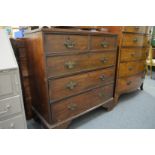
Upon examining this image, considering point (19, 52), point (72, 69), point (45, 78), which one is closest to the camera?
point (45, 78)

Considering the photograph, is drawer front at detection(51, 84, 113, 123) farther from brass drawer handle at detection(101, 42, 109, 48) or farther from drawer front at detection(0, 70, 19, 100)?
brass drawer handle at detection(101, 42, 109, 48)

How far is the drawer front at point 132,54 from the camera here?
5.26 ft

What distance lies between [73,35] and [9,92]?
24.8 inches

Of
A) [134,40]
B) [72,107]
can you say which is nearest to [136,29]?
[134,40]

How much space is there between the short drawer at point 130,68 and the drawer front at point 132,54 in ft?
0.22

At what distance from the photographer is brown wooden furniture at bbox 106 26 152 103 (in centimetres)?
153

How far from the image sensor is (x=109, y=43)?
137 cm

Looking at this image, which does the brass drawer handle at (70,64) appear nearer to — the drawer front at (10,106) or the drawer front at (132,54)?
the drawer front at (10,106)

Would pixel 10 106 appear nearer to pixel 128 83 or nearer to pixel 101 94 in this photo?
pixel 101 94

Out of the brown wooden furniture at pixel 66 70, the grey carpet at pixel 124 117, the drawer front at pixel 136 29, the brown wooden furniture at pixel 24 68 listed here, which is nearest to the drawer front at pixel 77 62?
the brown wooden furniture at pixel 66 70
